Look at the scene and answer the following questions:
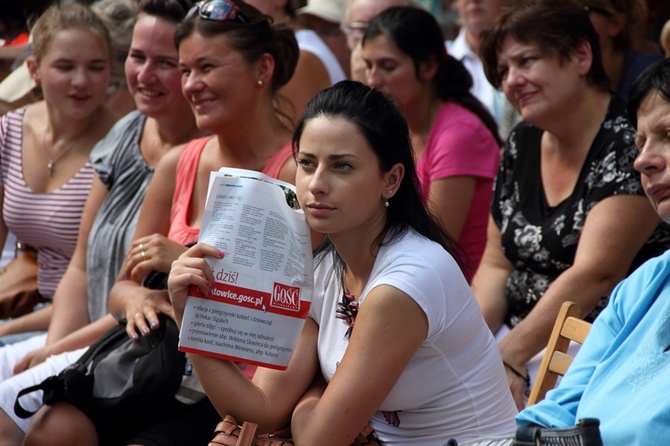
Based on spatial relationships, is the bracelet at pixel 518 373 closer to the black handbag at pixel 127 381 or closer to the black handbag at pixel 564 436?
the black handbag at pixel 127 381

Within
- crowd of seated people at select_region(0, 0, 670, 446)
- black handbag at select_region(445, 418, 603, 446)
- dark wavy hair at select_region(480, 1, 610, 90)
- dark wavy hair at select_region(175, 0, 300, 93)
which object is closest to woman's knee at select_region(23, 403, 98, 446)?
crowd of seated people at select_region(0, 0, 670, 446)

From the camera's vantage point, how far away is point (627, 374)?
215 cm

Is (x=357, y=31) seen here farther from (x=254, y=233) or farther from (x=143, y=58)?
(x=254, y=233)

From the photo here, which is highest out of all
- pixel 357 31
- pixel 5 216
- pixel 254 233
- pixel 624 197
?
pixel 357 31

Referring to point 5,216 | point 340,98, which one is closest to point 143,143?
point 5,216

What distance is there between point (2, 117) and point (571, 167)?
285 centimetres

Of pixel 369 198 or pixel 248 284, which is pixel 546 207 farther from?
pixel 248 284

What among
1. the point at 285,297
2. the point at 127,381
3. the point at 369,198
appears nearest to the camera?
the point at 285,297

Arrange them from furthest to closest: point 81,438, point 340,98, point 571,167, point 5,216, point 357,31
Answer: point 357,31 → point 5,216 → point 571,167 → point 81,438 → point 340,98

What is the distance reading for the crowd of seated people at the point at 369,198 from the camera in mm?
2387

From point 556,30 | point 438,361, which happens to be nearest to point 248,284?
point 438,361

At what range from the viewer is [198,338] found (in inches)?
94.0

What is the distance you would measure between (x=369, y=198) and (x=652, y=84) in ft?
2.47

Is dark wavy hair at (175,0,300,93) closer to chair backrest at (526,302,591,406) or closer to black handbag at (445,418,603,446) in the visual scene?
chair backrest at (526,302,591,406)
